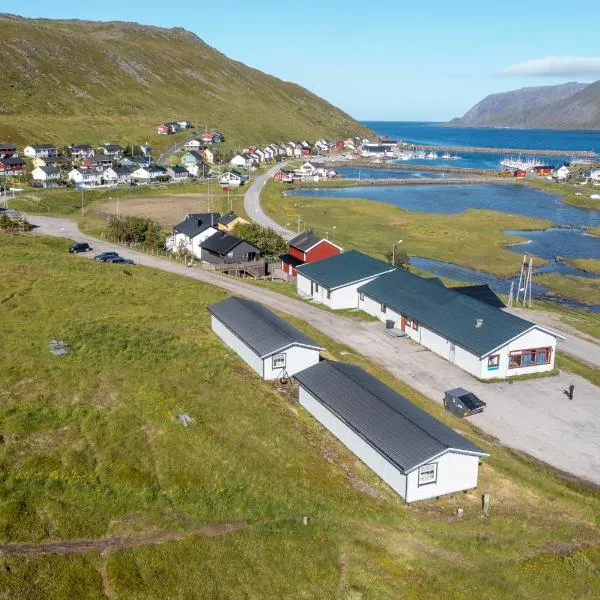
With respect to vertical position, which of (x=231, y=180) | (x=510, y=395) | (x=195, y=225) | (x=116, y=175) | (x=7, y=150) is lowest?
(x=510, y=395)

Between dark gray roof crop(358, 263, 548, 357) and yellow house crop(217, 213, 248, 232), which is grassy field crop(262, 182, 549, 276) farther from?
dark gray roof crop(358, 263, 548, 357)

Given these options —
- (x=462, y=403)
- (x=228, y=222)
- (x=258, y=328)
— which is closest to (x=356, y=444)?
(x=462, y=403)

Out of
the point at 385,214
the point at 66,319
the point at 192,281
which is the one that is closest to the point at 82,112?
the point at 385,214

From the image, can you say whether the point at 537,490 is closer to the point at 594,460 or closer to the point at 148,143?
the point at 594,460

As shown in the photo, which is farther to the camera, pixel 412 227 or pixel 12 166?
pixel 12 166

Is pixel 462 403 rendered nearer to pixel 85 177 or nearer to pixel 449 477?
pixel 449 477

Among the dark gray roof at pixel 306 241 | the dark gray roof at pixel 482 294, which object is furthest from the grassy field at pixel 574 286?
the dark gray roof at pixel 306 241

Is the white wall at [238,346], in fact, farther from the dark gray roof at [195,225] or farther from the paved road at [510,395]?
the dark gray roof at [195,225]
